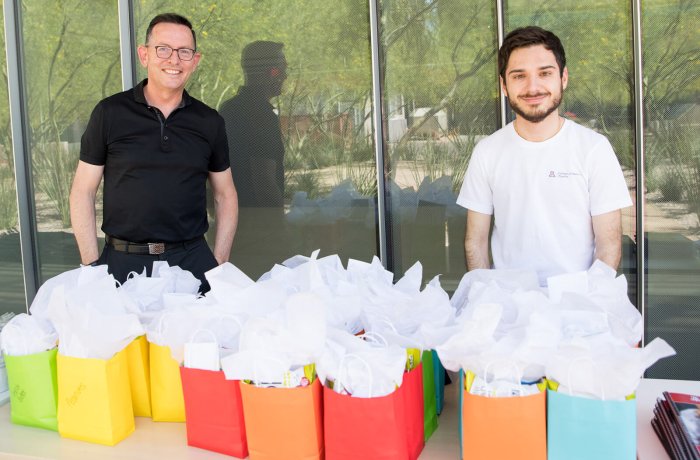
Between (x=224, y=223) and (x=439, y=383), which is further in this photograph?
(x=224, y=223)

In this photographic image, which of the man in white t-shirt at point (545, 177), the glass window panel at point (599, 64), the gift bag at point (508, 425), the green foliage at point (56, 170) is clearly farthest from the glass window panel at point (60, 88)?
the gift bag at point (508, 425)

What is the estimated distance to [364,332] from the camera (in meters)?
1.78

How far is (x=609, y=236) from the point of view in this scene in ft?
7.68

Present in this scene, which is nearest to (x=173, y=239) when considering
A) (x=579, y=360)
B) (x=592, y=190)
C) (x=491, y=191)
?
(x=491, y=191)

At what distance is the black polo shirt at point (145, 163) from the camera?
2.84 meters

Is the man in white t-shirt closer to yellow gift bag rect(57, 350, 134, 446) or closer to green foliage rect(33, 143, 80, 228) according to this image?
yellow gift bag rect(57, 350, 134, 446)

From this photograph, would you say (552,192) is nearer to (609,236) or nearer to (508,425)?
(609,236)

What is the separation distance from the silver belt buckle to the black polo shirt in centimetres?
2

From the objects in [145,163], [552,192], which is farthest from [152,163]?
[552,192]

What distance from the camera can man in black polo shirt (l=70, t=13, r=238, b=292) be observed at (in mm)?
2822

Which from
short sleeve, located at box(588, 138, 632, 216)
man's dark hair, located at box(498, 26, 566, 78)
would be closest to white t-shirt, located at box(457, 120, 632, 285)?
short sleeve, located at box(588, 138, 632, 216)

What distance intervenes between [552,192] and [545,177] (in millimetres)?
53

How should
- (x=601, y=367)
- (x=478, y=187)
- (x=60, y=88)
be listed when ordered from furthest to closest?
(x=60, y=88) < (x=478, y=187) < (x=601, y=367)

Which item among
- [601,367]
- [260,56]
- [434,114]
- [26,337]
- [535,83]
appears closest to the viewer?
[601,367]
